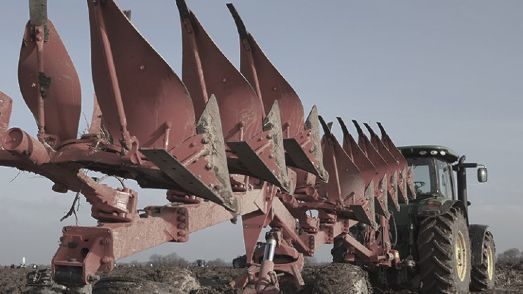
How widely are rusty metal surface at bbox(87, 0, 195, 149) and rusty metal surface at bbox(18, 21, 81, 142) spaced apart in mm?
344

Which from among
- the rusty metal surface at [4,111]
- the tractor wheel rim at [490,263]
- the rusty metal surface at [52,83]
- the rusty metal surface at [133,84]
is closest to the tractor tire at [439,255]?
the tractor wheel rim at [490,263]

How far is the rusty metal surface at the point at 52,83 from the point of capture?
3.64 metres

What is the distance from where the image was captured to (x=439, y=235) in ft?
27.3

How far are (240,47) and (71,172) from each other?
1954mm

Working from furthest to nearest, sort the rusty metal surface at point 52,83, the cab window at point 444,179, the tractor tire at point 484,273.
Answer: the tractor tire at point 484,273 → the cab window at point 444,179 → the rusty metal surface at point 52,83

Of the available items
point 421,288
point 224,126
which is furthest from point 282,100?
point 421,288

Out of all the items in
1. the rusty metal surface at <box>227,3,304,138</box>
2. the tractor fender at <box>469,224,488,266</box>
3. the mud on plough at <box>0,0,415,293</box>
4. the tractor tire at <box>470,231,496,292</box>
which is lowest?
the tractor tire at <box>470,231,496,292</box>

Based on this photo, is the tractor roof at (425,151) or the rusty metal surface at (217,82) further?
the tractor roof at (425,151)

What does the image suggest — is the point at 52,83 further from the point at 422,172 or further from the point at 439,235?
the point at 422,172

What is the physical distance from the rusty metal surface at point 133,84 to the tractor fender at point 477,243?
7593 mm

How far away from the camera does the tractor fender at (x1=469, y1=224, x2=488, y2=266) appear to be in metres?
9.88

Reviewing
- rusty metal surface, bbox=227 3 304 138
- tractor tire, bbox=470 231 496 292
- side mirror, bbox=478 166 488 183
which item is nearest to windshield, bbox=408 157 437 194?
side mirror, bbox=478 166 488 183

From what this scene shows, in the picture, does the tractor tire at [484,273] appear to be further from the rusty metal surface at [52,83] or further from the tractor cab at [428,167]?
the rusty metal surface at [52,83]

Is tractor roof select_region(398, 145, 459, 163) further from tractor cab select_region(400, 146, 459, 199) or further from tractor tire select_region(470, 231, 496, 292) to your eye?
tractor tire select_region(470, 231, 496, 292)
